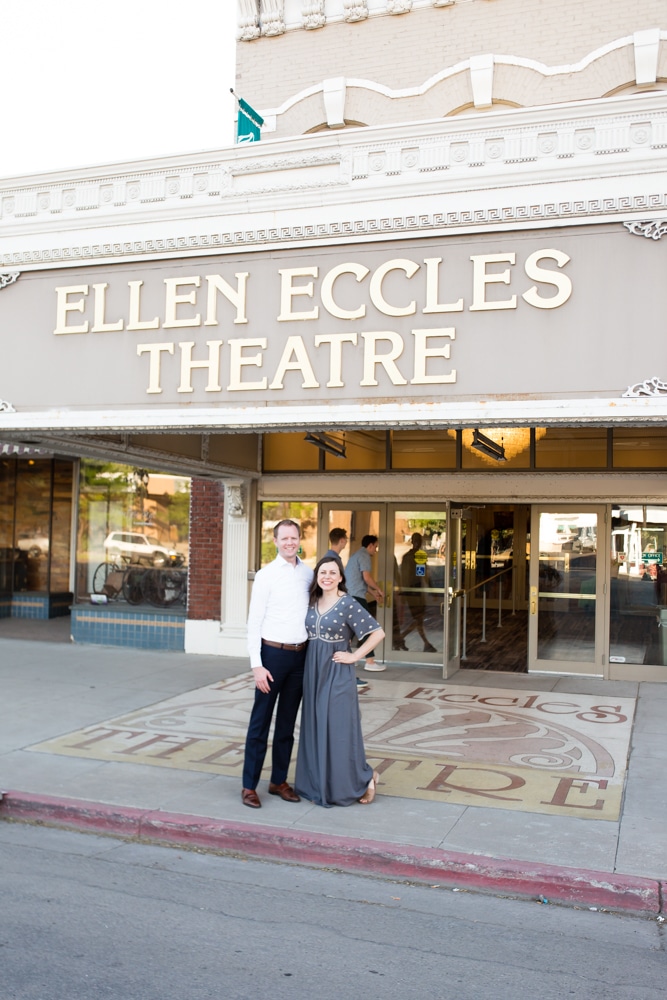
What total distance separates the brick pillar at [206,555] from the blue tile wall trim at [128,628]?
1.34 feet

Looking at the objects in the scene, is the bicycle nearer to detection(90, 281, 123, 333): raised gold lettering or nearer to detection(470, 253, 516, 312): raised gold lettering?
detection(90, 281, 123, 333): raised gold lettering

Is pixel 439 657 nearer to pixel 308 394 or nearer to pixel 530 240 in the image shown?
pixel 308 394

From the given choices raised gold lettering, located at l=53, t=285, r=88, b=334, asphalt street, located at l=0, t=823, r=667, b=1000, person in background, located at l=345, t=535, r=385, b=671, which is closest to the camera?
asphalt street, located at l=0, t=823, r=667, b=1000

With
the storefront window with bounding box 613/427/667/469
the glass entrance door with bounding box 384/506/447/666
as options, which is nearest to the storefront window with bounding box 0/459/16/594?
the glass entrance door with bounding box 384/506/447/666

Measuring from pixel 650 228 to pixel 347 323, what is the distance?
8.28 ft

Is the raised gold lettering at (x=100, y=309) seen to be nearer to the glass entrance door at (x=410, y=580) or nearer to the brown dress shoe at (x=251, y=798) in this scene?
the brown dress shoe at (x=251, y=798)

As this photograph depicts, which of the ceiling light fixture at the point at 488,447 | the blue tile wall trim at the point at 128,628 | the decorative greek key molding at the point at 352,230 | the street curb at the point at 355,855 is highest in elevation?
the decorative greek key molding at the point at 352,230

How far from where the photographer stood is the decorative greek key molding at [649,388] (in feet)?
22.5

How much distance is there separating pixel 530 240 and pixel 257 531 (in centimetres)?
664

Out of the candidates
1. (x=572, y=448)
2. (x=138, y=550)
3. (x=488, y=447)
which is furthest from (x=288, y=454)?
(x=572, y=448)

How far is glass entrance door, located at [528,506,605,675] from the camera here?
11203mm

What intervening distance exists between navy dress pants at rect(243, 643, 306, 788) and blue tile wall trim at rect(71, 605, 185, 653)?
7.06 meters

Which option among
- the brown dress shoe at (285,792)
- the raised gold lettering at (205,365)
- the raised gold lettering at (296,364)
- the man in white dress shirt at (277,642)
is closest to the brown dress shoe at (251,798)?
the man in white dress shirt at (277,642)

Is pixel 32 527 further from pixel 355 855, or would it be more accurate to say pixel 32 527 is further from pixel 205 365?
pixel 355 855
